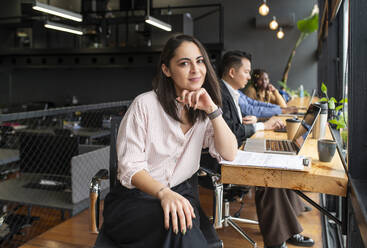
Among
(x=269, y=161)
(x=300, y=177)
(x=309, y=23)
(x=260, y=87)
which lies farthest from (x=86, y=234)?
(x=309, y=23)

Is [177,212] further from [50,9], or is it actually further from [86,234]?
[50,9]

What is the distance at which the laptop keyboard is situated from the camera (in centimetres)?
171

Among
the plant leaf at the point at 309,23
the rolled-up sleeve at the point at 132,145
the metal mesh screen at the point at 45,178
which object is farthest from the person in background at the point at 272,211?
the plant leaf at the point at 309,23

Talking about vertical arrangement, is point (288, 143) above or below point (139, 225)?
above

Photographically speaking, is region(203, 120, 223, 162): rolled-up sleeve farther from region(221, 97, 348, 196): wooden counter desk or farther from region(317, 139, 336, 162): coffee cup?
region(317, 139, 336, 162): coffee cup

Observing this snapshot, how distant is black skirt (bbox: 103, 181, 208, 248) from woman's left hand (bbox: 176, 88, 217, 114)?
42cm

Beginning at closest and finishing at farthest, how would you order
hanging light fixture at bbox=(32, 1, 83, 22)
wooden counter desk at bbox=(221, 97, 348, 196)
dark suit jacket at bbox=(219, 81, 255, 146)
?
wooden counter desk at bbox=(221, 97, 348, 196), dark suit jacket at bbox=(219, 81, 255, 146), hanging light fixture at bbox=(32, 1, 83, 22)

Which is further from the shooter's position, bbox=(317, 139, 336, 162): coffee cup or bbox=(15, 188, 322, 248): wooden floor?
bbox=(15, 188, 322, 248): wooden floor

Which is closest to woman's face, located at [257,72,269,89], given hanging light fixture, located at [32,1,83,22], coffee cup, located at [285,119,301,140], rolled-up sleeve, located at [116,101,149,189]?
coffee cup, located at [285,119,301,140]

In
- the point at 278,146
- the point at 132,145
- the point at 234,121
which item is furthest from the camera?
the point at 234,121

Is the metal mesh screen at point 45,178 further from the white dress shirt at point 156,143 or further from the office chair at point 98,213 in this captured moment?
the white dress shirt at point 156,143

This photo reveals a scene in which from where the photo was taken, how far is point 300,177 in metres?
1.32

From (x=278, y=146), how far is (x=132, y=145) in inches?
31.4

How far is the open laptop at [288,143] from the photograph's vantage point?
160 centimetres
